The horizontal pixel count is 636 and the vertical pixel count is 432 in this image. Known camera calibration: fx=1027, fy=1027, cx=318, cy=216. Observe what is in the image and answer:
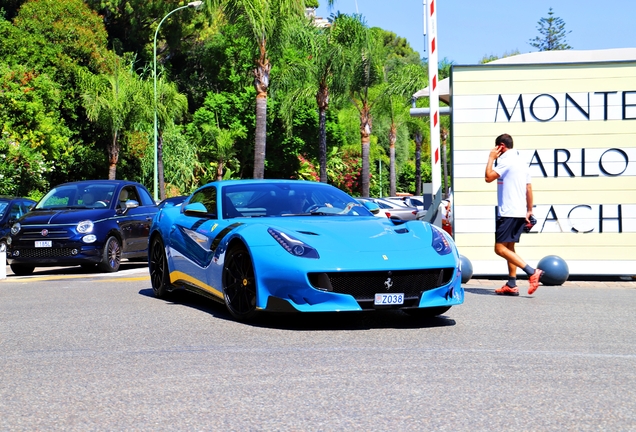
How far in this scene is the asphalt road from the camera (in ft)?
16.8

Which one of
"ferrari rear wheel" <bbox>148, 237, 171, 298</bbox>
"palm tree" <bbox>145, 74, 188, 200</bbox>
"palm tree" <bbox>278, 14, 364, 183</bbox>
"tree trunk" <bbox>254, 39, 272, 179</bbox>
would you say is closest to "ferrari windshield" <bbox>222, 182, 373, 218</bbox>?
"ferrari rear wheel" <bbox>148, 237, 171, 298</bbox>

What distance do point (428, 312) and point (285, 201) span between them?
5.78ft

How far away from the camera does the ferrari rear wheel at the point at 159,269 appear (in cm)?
1093

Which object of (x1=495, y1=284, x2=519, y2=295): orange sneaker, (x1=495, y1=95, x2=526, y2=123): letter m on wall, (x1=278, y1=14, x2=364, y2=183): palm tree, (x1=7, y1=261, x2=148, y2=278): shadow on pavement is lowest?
(x1=7, y1=261, x2=148, y2=278): shadow on pavement

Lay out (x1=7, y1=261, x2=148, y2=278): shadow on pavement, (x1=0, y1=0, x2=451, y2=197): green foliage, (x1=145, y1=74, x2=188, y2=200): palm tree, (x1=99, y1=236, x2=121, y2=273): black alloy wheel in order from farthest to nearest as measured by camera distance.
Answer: (x1=145, y1=74, x2=188, y2=200): palm tree < (x1=0, y1=0, x2=451, y2=197): green foliage < (x1=7, y1=261, x2=148, y2=278): shadow on pavement < (x1=99, y1=236, x2=121, y2=273): black alloy wheel

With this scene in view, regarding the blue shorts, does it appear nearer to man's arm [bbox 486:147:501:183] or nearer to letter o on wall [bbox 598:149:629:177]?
man's arm [bbox 486:147:501:183]

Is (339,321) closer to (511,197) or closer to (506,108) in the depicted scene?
(511,197)

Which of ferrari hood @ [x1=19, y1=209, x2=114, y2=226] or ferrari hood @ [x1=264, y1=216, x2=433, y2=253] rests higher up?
ferrari hood @ [x1=264, y1=216, x2=433, y2=253]

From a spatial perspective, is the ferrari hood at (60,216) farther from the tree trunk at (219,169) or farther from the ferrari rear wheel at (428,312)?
the tree trunk at (219,169)

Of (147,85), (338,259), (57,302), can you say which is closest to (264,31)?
(147,85)

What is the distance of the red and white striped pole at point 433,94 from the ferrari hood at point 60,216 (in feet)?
18.9

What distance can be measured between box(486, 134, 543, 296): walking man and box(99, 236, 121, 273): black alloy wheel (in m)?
7.88

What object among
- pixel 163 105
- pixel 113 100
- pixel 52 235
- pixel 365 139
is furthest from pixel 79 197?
pixel 365 139

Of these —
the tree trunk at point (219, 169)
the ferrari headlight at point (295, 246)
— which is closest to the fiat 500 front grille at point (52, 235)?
the ferrari headlight at point (295, 246)
